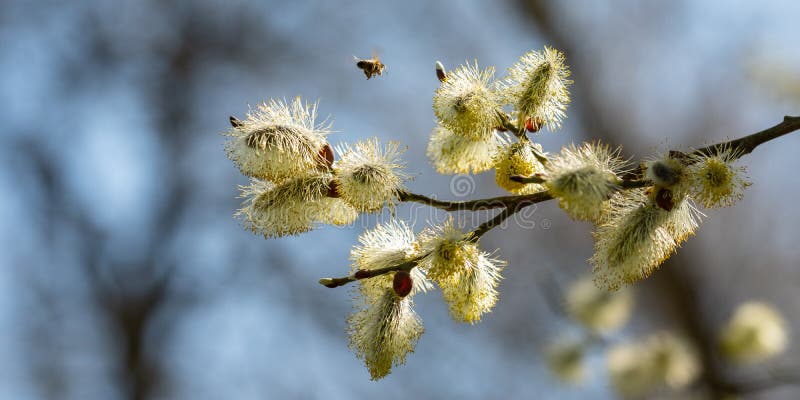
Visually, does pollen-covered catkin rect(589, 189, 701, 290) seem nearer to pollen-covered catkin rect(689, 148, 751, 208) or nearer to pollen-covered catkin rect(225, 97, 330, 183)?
pollen-covered catkin rect(689, 148, 751, 208)

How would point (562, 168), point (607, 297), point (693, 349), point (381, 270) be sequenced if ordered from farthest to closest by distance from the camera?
point (693, 349) → point (607, 297) → point (381, 270) → point (562, 168)

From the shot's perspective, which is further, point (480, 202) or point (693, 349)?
point (693, 349)

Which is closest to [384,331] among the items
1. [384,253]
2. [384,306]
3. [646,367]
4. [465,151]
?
[384,306]

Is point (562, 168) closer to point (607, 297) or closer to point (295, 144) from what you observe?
point (295, 144)

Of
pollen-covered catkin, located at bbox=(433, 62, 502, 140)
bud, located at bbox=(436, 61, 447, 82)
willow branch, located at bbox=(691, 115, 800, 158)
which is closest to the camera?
willow branch, located at bbox=(691, 115, 800, 158)

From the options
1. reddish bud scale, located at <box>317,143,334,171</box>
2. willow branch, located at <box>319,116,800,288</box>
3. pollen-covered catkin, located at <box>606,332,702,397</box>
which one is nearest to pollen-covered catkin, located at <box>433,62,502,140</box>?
willow branch, located at <box>319,116,800,288</box>

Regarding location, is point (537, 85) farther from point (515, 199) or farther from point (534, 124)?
point (515, 199)

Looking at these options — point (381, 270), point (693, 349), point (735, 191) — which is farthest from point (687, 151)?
point (693, 349)

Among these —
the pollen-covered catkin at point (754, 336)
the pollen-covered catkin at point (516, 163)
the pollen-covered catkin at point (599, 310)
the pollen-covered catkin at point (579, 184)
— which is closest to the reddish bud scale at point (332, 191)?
the pollen-covered catkin at point (516, 163)
